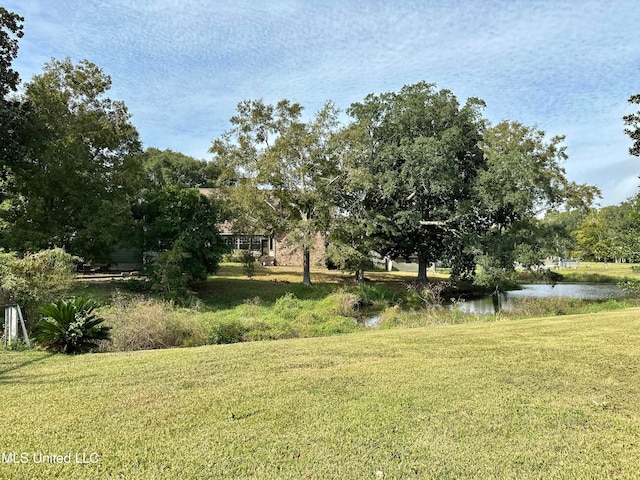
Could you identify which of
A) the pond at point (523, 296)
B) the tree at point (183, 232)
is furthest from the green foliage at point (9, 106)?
the pond at point (523, 296)

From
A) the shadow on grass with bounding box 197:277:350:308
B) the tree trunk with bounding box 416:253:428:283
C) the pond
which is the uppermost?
the tree trunk with bounding box 416:253:428:283

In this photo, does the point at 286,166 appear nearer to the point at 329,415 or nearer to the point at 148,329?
the point at 148,329

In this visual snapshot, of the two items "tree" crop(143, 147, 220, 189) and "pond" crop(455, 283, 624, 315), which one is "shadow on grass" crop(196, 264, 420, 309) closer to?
"pond" crop(455, 283, 624, 315)

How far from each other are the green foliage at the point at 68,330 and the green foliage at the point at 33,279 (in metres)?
2.26

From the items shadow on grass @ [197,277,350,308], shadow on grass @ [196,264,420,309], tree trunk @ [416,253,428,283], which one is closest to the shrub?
shadow on grass @ [196,264,420,309]

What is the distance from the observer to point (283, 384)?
5.37m

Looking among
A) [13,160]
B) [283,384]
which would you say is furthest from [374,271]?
[283,384]

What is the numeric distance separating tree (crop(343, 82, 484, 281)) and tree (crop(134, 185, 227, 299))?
7536 millimetres

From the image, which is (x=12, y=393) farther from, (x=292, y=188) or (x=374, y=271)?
(x=374, y=271)

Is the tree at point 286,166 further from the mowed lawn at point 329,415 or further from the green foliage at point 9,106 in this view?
the mowed lawn at point 329,415

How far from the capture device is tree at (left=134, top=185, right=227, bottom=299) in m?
20.3

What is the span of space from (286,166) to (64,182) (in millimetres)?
10133

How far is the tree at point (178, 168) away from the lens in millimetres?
54947

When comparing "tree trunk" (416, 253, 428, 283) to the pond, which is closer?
the pond
